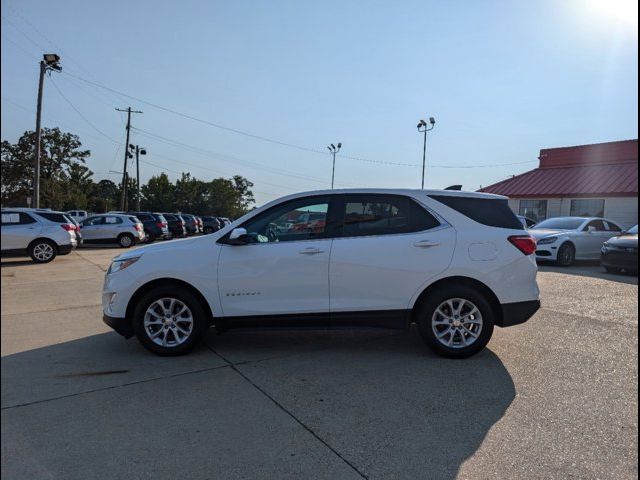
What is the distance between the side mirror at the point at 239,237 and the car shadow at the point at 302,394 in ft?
3.92

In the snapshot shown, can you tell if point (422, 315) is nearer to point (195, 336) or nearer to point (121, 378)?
point (195, 336)

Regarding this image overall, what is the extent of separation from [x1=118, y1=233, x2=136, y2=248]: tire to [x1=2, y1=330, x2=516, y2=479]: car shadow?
16817mm

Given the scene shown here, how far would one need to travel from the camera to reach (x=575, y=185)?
2498cm

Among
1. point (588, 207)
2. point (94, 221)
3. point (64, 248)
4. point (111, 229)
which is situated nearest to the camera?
point (64, 248)

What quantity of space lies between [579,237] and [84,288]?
498 inches

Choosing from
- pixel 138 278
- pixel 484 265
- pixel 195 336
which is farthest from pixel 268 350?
pixel 484 265

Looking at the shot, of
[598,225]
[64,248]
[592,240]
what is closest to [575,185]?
[598,225]

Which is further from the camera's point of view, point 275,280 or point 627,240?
point 275,280

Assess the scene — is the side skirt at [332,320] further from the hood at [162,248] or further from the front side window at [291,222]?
the hood at [162,248]

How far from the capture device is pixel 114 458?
2.77 meters

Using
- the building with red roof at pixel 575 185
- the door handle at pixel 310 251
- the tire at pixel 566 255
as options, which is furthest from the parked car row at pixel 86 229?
the building with red roof at pixel 575 185

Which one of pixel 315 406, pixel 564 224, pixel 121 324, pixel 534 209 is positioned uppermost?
pixel 534 209

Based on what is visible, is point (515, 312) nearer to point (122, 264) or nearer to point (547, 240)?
point (122, 264)

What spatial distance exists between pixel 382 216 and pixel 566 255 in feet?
32.6
